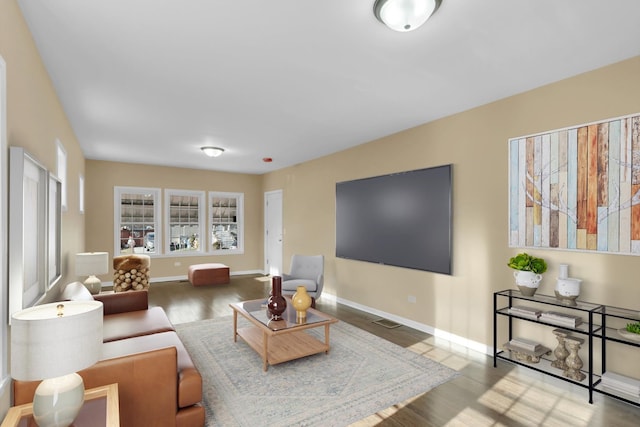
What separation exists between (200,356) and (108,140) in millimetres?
3790

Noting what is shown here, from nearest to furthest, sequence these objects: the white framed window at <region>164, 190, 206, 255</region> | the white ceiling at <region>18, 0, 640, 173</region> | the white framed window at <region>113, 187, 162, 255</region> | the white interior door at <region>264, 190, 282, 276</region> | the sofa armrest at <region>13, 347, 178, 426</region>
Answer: the sofa armrest at <region>13, 347, 178, 426</region>, the white ceiling at <region>18, 0, 640, 173</region>, the white framed window at <region>113, 187, 162, 255</region>, the white framed window at <region>164, 190, 206, 255</region>, the white interior door at <region>264, 190, 282, 276</region>

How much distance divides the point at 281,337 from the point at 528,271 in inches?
101

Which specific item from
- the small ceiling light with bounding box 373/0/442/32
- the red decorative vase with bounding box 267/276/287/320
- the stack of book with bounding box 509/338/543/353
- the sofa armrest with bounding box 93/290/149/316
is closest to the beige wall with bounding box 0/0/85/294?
the sofa armrest with bounding box 93/290/149/316

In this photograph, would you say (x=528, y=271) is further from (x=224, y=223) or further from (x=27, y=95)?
(x=224, y=223)

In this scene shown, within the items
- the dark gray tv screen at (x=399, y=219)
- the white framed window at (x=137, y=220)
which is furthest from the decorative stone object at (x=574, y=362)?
the white framed window at (x=137, y=220)

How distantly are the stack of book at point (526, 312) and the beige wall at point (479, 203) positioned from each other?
263mm

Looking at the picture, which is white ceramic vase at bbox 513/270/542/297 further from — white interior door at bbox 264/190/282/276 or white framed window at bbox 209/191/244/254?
white framed window at bbox 209/191/244/254

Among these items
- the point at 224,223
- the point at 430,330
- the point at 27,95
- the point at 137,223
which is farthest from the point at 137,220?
the point at 430,330

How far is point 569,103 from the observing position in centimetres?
295

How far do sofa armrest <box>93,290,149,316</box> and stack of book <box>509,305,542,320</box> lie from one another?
12.8 feet

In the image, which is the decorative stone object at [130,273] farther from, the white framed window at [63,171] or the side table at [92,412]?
the side table at [92,412]

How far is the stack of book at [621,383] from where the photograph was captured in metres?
2.40

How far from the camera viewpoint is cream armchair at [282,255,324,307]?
200 inches

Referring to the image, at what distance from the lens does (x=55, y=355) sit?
4.40 feet
